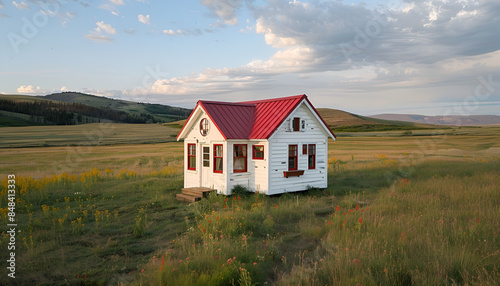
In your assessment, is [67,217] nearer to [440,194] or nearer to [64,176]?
[64,176]

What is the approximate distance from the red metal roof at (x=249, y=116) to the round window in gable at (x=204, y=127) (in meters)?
Answer: 0.81

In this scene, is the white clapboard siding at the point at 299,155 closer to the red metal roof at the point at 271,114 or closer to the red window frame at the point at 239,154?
the red metal roof at the point at 271,114

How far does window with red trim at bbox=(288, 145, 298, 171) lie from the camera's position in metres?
18.2

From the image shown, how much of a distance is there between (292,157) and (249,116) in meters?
3.75

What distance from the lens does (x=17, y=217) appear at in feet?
43.6

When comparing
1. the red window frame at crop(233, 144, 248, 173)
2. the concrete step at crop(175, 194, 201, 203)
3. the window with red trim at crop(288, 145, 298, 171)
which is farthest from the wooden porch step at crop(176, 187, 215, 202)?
the window with red trim at crop(288, 145, 298, 171)

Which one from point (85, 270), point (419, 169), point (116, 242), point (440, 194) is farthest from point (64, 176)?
point (419, 169)

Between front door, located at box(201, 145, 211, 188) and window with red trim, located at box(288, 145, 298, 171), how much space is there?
473 centimetres

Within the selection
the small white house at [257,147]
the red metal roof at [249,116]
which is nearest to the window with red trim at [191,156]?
the small white house at [257,147]

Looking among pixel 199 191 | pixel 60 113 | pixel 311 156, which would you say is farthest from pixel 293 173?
pixel 60 113

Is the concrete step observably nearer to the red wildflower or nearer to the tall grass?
the tall grass

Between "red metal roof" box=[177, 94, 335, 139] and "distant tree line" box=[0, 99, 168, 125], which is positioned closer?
"red metal roof" box=[177, 94, 335, 139]

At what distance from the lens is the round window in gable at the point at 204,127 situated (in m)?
18.4

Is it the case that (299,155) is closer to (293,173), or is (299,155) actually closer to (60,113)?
(293,173)
